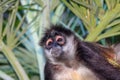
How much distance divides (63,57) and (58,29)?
0.50ft

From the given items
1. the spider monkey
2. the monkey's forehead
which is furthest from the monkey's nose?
the monkey's forehead

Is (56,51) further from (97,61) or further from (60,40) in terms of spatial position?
(97,61)

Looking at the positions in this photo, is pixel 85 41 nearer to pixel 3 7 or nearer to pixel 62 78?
pixel 62 78

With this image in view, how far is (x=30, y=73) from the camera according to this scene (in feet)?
7.90

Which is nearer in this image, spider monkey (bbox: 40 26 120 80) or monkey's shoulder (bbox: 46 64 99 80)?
spider monkey (bbox: 40 26 120 80)

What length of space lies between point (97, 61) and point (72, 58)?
0.64 feet

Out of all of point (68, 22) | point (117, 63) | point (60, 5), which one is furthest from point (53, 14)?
point (117, 63)

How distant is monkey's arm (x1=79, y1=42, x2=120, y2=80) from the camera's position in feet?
6.37

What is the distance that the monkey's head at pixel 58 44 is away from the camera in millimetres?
1961

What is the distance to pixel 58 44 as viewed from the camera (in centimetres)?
196

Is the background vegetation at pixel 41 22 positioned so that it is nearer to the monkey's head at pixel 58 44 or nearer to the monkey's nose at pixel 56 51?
the monkey's head at pixel 58 44

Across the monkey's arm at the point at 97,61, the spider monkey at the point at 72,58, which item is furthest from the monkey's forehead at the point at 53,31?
the monkey's arm at the point at 97,61

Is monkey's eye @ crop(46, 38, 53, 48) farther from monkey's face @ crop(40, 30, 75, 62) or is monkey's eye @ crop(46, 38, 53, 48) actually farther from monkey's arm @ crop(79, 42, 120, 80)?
monkey's arm @ crop(79, 42, 120, 80)

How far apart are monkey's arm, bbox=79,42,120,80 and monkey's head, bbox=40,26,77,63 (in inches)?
2.9
